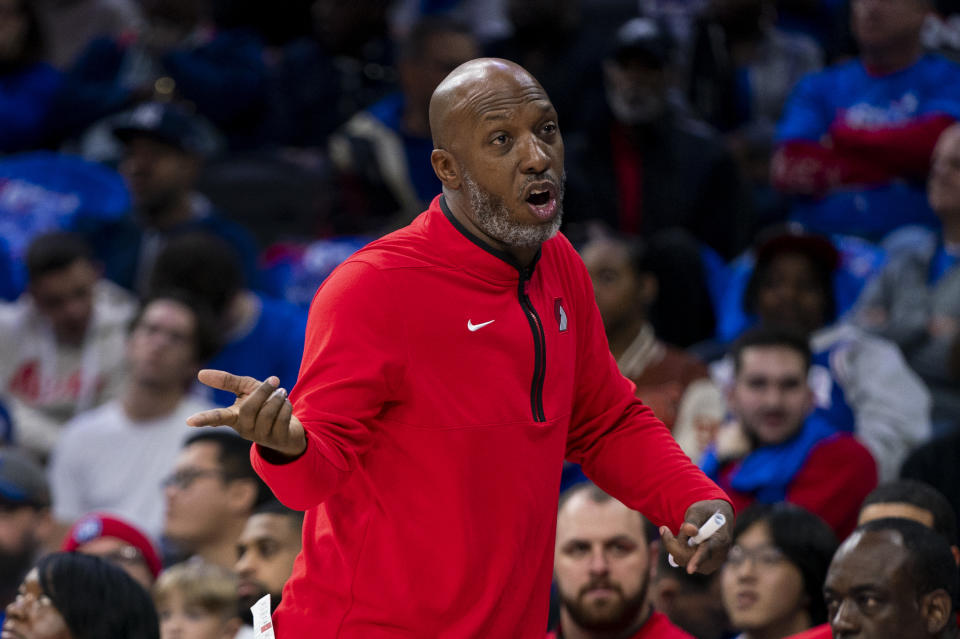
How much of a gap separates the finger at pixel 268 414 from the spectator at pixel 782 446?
8.53 feet

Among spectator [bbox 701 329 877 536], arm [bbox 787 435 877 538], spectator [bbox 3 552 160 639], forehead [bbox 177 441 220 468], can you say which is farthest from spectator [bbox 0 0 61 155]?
arm [bbox 787 435 877 538]

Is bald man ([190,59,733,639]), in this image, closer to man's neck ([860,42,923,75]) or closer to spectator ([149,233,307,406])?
spectator ([149,233,307,406])

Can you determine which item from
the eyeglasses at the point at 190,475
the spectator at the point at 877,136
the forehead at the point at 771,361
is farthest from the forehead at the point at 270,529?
the spectator at the point at 877,136

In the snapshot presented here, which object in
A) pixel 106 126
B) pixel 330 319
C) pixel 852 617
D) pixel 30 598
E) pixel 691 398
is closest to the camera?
pixel 330 319

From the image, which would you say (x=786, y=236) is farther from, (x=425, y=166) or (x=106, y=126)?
(x=106, y=126)

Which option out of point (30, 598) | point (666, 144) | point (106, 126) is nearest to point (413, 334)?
point (30, 598)

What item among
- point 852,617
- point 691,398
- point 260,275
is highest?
point 852,617

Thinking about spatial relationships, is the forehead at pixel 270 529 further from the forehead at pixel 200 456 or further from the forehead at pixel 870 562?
the forehead at pixel 870 562

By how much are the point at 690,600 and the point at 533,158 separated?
248cm

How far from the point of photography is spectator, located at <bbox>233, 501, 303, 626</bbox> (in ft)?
14.4

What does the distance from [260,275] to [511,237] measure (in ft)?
14.3

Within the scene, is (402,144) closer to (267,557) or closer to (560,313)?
(267,557)

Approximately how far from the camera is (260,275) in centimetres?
700

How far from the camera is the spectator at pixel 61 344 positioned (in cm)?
630
